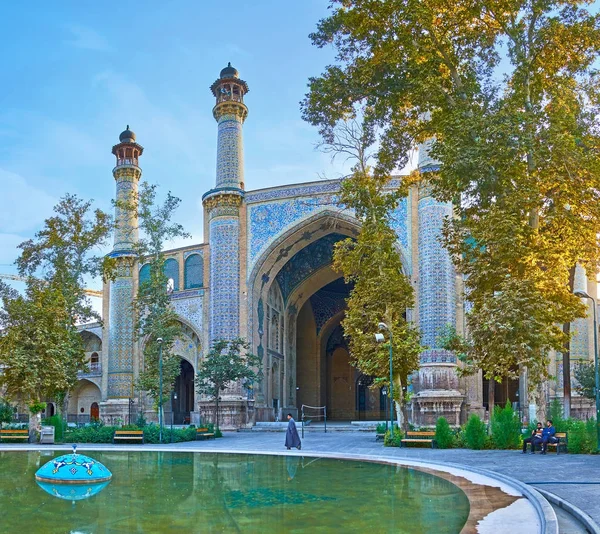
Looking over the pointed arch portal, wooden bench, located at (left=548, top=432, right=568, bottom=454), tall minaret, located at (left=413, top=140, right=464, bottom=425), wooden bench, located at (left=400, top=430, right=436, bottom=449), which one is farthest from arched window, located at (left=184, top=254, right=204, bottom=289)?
wooden bench, located at (left=548, top=432, right=568, bottom=454)

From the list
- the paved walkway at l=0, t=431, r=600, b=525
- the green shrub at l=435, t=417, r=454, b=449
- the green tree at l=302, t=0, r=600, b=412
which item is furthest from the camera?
the green shrub at l=435, t=417, r=454, b=449

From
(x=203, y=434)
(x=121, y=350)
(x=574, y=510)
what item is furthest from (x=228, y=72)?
(x=574, y=510)

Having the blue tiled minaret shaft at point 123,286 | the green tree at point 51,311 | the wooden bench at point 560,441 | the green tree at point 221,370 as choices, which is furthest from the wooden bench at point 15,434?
the wooden bench at point 560,441

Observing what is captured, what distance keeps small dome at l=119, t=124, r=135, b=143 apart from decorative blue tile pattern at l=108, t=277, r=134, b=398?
286 inches

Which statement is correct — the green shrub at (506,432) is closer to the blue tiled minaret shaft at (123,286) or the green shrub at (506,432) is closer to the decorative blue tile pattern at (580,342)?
the decorative blue tile pattern at (580,342)

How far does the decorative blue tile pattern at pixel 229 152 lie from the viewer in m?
28.6

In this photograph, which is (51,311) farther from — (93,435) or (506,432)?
(506,432)

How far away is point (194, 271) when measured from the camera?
95.9 feet

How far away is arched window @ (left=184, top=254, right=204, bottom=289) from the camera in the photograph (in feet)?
95.3

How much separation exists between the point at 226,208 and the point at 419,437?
1488cm

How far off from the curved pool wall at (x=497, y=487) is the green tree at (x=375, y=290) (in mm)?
3928

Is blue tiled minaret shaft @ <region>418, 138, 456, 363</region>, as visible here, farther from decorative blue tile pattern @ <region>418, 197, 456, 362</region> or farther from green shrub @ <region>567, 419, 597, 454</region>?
green shrub @ <region>567, 419, 597, 454</region>

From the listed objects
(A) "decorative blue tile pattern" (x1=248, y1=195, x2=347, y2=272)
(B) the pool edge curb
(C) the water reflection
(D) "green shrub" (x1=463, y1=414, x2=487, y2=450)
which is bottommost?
(D) "green shrub" (x1=463, y1=414, x2=487, y2=450)

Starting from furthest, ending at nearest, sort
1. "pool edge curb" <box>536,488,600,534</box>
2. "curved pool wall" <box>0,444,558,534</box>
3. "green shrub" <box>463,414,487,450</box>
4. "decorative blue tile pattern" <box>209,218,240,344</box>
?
"decorative blue tile pattern" <box>209,218,240,344</box>, "green shrub" <box>463,414,487,450</box>, "curved pool wall" <box>0,444,558,534</box>, "pool edge curb" <box>536,488,600,534</box>
